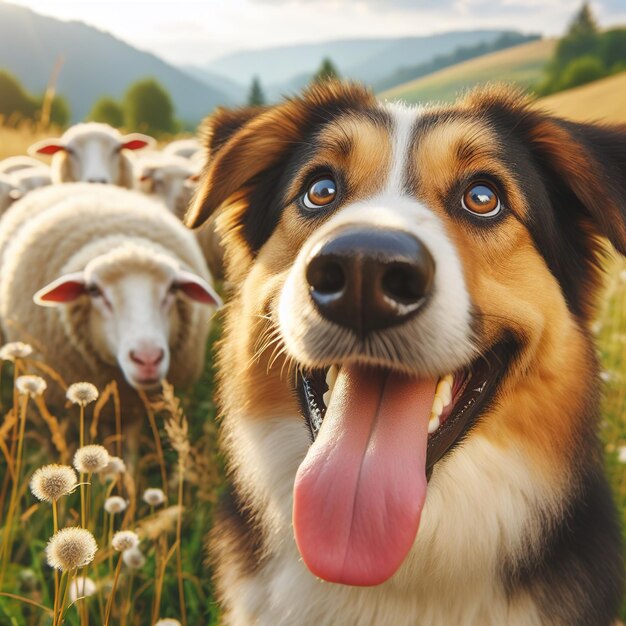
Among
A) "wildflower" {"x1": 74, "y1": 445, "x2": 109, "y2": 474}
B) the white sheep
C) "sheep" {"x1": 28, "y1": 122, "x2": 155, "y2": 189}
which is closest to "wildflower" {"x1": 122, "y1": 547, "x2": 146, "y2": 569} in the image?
"wildflower" {"x1": 74, "y1": 445, "x2": 109, "y2": 474}

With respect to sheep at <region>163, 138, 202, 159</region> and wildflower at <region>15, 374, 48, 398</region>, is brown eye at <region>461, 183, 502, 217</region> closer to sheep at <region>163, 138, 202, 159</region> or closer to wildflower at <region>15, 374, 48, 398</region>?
wildflower at <region>15, 374, 48, 398</region>

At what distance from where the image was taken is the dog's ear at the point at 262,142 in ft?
9.71

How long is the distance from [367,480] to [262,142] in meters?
1.53

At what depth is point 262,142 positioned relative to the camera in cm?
298

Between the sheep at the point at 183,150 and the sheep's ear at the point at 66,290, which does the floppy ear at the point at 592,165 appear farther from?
the sheep at the point at 183,150

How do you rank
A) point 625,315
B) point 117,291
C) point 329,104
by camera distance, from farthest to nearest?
1. point 625,315
2. point 117,291
3. point 329,104

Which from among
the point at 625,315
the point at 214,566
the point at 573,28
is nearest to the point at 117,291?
the point at 214,566

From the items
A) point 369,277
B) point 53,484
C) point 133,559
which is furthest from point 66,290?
point 369,277

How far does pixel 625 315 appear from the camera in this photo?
308 inches

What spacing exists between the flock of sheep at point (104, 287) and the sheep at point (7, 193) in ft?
3.47

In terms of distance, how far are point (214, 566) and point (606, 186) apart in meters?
2.29

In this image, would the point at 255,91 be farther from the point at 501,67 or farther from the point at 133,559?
the point at 133,559

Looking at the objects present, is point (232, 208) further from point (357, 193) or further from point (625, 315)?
point (625, 315)

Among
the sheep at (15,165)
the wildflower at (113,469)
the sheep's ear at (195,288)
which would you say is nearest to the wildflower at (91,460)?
the wildflower at (113,469)
